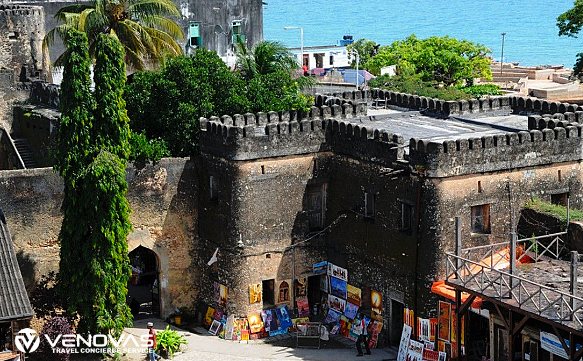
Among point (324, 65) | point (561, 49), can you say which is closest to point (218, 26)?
point (324, 65)

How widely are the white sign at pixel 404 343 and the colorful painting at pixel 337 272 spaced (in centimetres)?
360

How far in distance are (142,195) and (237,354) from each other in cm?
603

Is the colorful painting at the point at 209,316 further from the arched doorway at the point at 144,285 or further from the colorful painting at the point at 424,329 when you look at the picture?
the colorful painting at the point at 424,329

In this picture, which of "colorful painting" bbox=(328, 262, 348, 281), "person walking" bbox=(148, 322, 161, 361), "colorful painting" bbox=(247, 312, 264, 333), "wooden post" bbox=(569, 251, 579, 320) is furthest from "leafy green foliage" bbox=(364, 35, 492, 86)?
"wooden post" bbox=(569, 251, 579, 320)

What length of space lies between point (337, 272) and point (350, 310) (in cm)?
139

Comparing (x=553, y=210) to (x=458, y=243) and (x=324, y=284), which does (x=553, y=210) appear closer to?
(x=458, y=243)

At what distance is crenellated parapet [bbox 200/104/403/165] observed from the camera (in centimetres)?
3900

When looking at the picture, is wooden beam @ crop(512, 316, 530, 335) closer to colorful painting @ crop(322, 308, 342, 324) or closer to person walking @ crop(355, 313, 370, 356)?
person walking @ crop(355, 313, 370, 356)

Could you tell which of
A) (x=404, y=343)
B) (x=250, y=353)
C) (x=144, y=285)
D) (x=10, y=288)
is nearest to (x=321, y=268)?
(x=250, y=353)

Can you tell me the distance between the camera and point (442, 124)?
4291 cm

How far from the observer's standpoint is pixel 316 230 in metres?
41.6

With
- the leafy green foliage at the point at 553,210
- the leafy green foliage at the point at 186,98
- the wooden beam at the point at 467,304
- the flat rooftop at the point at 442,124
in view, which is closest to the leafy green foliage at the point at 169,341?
the leafy green foliage at the point at 186,98

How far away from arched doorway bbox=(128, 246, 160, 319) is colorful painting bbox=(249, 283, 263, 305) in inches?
136

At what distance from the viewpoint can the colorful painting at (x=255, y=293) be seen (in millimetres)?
40594
